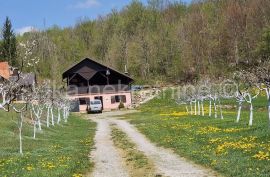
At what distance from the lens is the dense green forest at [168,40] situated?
105125 mm

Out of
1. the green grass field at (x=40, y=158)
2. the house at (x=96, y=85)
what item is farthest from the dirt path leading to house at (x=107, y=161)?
the house at (x=96, y=85)

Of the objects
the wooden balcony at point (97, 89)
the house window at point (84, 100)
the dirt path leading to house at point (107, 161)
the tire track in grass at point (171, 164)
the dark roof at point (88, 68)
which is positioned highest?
the dark roof at point (88, 68)

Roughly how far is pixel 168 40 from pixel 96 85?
3686 cm

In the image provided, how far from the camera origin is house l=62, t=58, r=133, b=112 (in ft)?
292

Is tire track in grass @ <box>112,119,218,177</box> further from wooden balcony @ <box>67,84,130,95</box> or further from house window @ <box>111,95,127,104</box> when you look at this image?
wooden balcony @ <box>67,84,130,95</box>

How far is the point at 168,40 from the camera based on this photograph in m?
121

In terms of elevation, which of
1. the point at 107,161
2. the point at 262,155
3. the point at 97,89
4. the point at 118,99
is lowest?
the point at 107,161

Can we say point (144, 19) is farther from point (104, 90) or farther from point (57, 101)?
point (57, 101)

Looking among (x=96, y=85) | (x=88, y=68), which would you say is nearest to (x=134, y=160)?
(x=96, y=85)

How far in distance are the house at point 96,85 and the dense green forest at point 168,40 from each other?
498 inches

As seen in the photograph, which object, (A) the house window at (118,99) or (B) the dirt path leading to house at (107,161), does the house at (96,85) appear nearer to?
(A) the house window at (118,99)

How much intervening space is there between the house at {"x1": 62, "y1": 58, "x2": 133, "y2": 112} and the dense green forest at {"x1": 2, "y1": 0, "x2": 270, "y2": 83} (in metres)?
12.6

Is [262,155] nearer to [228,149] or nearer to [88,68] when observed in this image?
[228,149]

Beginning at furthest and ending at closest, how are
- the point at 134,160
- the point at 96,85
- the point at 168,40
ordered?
the point at 168,40, the point at 96,85, the point at 134,160
